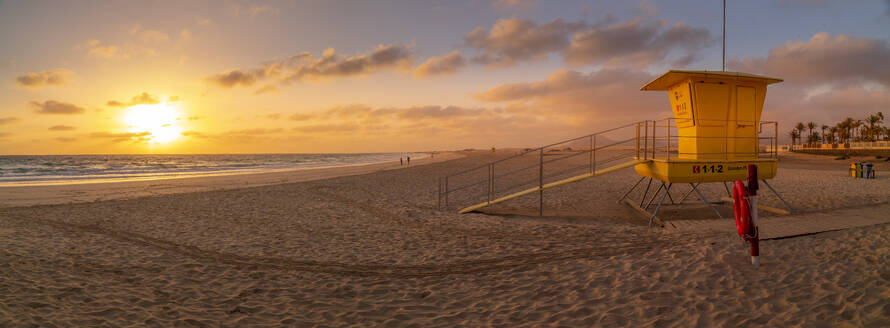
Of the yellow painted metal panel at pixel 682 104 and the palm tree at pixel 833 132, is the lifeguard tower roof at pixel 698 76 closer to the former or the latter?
the yellow painted metal panel at pixel 682 104

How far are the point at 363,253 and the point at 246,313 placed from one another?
9.10 feet

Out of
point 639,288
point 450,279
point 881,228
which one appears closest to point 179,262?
point 450,279

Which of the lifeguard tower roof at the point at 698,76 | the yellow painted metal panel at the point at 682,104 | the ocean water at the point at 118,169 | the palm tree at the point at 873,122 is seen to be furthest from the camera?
the palm tree at the point at 873,122

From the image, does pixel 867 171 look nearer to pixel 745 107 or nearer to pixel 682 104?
pixel 745 107

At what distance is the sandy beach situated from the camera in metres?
4.36

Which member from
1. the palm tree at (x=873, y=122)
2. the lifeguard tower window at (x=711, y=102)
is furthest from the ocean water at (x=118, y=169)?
the palm tree at (x=873, y=122)

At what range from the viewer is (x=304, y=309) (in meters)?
4.80

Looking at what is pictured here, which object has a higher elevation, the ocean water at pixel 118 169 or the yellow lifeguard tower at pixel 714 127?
the yellow lifeguard tower at pixel 714 127

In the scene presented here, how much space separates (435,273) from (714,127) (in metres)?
8.18

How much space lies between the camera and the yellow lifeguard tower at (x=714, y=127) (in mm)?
9031

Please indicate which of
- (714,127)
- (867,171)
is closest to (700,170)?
(714,127)

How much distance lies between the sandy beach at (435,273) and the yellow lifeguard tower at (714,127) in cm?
157

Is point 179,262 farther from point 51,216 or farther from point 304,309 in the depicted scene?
point 51,216

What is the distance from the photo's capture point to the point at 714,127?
9430 millimetres
